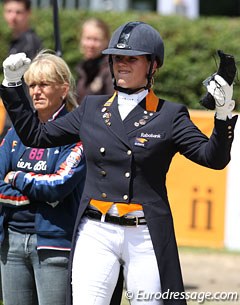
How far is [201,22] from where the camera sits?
40.4 ft

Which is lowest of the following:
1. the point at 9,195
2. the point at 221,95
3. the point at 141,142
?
the point at 9,195

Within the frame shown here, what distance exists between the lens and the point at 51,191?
4.83 m

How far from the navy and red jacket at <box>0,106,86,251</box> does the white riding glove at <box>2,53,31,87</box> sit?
631mm

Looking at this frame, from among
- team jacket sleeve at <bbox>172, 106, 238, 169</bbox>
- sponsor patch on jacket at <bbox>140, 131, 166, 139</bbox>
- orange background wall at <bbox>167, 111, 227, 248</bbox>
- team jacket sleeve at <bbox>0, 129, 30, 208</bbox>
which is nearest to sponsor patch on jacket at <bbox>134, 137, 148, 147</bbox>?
sponsor patch on jacket at <bbox>140, 131, 166, 139</bbox>

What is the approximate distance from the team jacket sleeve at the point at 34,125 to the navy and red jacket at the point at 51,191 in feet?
1.01

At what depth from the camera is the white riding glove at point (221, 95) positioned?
13.3 feet

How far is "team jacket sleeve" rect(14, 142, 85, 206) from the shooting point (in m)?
4.85

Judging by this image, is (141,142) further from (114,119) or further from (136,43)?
(136,43)

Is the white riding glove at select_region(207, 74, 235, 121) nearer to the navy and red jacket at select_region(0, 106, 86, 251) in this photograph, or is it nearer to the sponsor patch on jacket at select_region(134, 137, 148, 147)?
the sponsor patch on jacket at select_region(134, 137, 148, 147)

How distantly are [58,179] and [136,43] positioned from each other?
0.87 metres

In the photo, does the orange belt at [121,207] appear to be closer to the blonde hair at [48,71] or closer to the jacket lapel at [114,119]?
the jacket lapel at [114,119]

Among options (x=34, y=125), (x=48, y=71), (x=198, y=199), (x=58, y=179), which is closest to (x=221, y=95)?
(x=34, y=125)

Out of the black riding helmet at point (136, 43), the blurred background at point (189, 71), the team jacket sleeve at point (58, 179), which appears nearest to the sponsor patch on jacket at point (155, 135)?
the black riding helmet at point (136, 43)

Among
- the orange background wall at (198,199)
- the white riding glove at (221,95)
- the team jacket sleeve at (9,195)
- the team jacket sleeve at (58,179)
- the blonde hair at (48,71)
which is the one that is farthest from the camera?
the orange background wall at (198,199)
